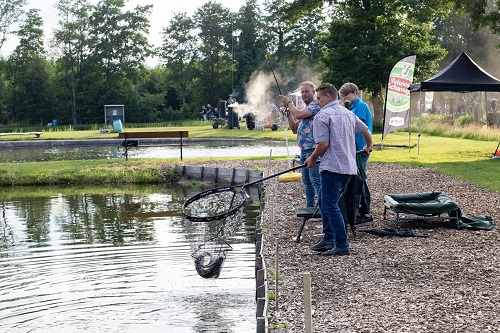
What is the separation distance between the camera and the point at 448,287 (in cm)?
675

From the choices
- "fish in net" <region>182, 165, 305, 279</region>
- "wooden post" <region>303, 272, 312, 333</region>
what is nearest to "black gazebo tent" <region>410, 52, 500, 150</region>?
"fish in net" <region>182, 165, 305, 279</region>

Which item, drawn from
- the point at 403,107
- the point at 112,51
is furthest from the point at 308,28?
the point at 403,107

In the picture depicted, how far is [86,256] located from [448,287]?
545 cm

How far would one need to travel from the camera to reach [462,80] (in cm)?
2003

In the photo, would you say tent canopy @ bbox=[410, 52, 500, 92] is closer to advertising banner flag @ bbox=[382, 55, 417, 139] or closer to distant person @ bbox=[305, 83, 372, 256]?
advertising banner flag @ bbox=[382, 55, 417, 139]

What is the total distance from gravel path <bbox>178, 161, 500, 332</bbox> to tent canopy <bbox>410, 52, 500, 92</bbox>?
30.6 ft

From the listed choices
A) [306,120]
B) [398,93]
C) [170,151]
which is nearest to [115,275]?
[306,120]

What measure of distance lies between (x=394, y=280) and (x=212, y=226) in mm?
1927

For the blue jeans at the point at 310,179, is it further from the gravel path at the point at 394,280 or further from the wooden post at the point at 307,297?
the wooden post at the point at 307,297

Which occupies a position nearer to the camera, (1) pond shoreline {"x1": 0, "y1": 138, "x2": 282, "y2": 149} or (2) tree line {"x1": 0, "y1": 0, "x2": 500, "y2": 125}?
(1) pond shoreline {"x1": 0, "y1": 138, "x2": 282, "y2": 149}

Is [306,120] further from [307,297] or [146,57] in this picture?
[146,57]

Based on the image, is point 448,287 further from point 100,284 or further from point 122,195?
point 122,195

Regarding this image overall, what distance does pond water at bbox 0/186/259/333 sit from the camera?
727cm

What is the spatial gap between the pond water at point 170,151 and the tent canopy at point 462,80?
5.63 m
